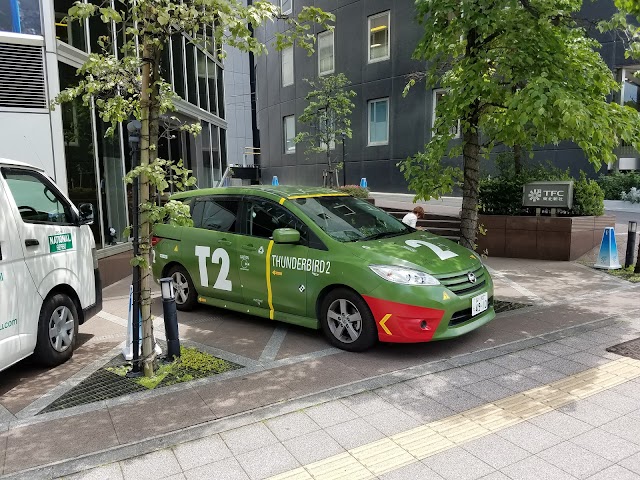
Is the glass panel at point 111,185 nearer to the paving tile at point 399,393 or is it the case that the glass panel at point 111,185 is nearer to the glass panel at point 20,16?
the glass panel at point 20,16

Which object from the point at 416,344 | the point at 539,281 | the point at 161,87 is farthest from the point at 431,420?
the point at 539,281

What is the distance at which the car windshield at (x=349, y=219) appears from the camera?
18.7ft

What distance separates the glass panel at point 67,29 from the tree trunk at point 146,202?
4.57 metres

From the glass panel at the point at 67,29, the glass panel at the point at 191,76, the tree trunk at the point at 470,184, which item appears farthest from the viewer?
the glass panel at the point at 191,76

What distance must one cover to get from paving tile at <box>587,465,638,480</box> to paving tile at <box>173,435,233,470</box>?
2377 millimetres

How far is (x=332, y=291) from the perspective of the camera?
5391 millimetres

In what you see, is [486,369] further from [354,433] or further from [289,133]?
[289,133]

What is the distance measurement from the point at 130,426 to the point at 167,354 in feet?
4.45

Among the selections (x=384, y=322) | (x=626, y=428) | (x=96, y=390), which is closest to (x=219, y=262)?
(x=96, y=390)

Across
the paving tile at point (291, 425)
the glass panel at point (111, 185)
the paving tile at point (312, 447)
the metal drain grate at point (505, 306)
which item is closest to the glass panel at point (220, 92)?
the glass panel at point (111, 185)

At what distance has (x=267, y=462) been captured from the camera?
3.38m

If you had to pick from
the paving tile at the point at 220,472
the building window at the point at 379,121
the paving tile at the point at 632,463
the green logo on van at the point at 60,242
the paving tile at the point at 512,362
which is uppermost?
the building window at the point at 379,121

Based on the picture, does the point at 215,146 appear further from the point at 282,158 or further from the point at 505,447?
the point at 505,447

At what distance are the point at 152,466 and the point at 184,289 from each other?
12.5 feet
